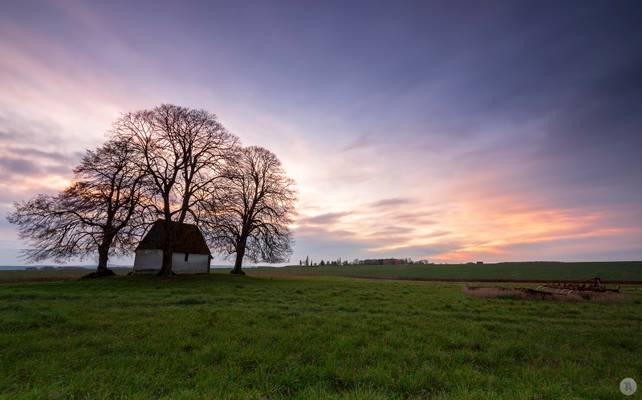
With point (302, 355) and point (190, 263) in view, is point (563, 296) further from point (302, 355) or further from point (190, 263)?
point (190, 263)

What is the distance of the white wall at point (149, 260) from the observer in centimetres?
4044

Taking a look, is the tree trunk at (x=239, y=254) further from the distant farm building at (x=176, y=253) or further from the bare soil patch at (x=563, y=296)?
the bare soil patch at (x=563, y=296)

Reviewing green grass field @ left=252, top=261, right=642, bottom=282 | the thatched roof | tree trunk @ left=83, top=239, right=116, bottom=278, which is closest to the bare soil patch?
the thatched roof

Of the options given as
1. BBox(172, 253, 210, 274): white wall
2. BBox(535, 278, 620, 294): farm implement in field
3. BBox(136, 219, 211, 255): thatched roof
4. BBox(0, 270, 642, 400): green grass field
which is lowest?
BBox(535, 278, 620, 294): farm implement in field

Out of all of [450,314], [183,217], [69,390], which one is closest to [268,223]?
[183,217]

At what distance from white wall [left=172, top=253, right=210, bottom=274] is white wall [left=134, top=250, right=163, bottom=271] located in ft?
6.28

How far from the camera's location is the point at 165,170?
29.5 m

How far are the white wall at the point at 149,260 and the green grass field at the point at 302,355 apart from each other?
28987 mm

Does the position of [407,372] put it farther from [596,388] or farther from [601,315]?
[601,315]

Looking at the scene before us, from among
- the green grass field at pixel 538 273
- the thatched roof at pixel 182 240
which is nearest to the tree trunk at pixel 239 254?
the thatched roof at pixel 182 240

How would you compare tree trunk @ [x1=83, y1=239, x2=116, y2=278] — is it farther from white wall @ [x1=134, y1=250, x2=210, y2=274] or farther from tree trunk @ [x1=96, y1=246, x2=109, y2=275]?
white wall @ [x1=134, y1=250, x2=210, y2=274]

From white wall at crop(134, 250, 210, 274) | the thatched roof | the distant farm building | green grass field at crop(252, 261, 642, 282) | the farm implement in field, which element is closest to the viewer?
the farm implement in field

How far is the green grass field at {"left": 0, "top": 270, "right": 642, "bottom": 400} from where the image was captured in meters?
5.62

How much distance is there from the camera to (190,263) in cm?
4228
